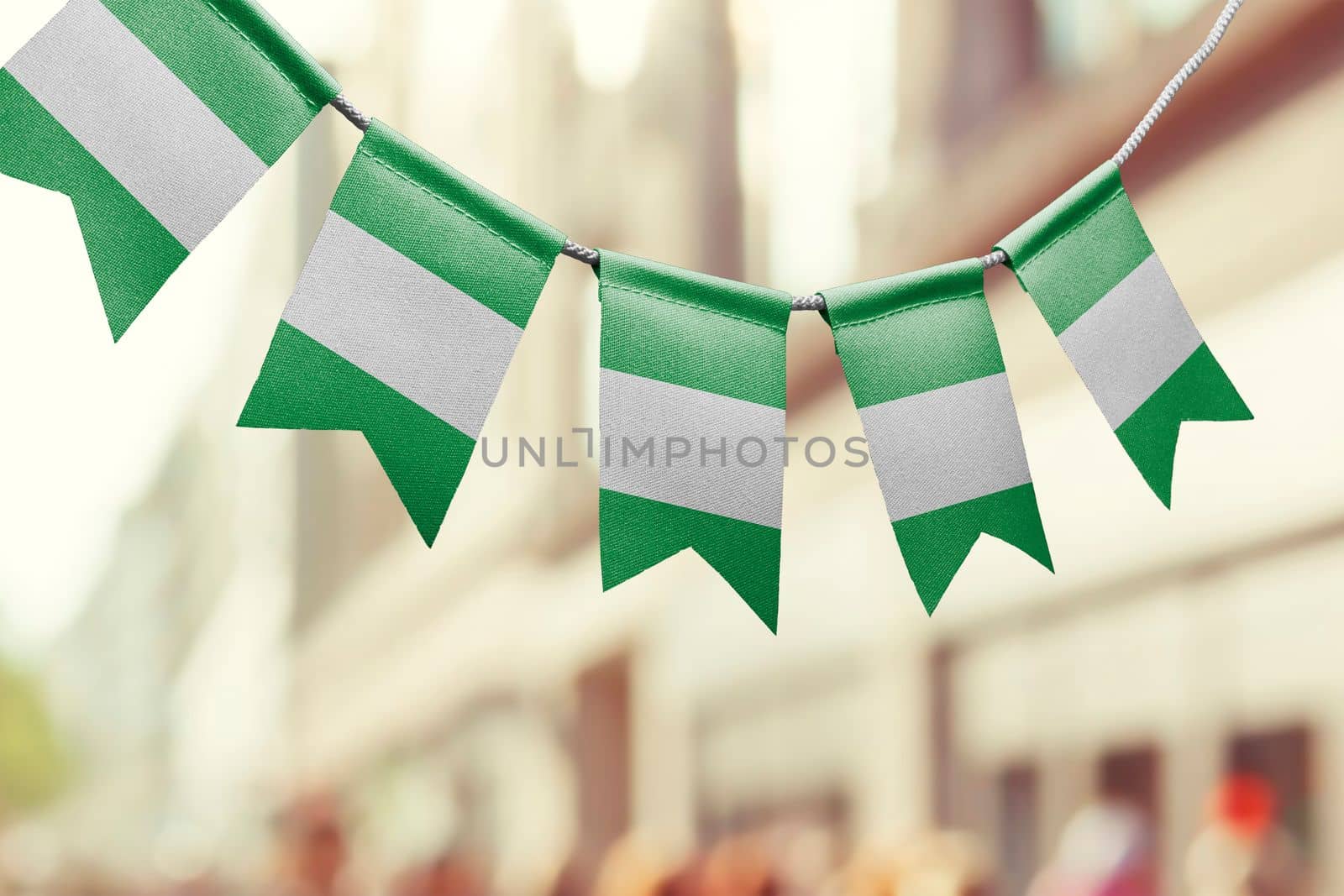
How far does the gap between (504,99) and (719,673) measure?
455 cm

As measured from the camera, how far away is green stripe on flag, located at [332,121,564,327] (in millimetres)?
909

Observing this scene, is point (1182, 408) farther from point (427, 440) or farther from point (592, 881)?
point (592, 881)

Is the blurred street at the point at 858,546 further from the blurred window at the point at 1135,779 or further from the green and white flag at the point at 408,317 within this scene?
the green and white flag at the point at 408,317

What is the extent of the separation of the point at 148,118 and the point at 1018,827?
2664 millimetres

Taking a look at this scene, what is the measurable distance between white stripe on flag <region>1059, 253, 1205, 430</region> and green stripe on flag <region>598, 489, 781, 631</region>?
0.89 feet

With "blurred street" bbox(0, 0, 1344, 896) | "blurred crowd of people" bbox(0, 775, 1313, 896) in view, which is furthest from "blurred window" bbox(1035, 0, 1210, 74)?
"blurred crowd of people" bbox(0, 775, 1313, 896)

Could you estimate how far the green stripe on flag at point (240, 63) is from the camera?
2.92ft

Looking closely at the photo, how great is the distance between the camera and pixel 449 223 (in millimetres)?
922

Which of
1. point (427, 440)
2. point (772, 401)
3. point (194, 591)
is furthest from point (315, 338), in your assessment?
point (194, 591)

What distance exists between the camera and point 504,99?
812cm

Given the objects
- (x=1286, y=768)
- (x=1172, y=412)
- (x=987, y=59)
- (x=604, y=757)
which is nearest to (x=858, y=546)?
(x=987, y=59)

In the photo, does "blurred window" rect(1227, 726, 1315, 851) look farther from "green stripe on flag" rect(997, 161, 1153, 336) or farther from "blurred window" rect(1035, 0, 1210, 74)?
"green stripe on flag" rect(997, 161, 1153, 336)

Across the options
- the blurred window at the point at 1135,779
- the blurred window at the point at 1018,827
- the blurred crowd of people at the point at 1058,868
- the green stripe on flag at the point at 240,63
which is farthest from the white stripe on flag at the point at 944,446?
the blurred window at the point at 1018,827

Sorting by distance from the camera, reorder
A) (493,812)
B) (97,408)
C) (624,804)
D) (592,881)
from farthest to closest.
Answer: (97,408) → (493,812) → (624,804) → (592,881)
